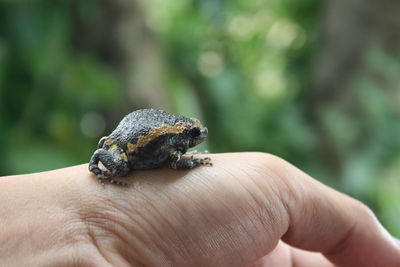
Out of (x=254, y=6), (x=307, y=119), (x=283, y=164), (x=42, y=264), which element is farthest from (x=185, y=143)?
(x=254, y=6)

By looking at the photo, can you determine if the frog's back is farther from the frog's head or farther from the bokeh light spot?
the bokeh light spot

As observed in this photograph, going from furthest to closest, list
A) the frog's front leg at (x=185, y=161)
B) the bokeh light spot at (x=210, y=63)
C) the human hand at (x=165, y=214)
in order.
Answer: the bokeh light spot at (x=210, y=63), the frog's front leg at (x=185, y=161), the human hand at (x=165, y=214)

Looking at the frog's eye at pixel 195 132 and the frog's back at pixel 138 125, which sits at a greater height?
the frog's back at pixel 138 125

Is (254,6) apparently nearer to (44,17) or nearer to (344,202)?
(44,17)

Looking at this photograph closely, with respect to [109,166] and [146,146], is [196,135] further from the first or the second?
[109,166]

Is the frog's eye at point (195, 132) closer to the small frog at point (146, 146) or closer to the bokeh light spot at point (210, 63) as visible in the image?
the small frog at point (146, 146)

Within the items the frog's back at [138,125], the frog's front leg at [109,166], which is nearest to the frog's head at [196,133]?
the frog's back at [138,125]

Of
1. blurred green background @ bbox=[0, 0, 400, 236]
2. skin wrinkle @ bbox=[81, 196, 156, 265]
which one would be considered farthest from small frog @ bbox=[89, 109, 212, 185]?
blurred green background @ bbox=[0, 0, 400, 236]
